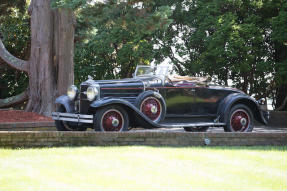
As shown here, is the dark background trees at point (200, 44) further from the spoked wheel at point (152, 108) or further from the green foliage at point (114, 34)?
the spoked wheel at point (152, 108)

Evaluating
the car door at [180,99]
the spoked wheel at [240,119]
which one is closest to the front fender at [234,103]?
the spoked wheel at [240,119]

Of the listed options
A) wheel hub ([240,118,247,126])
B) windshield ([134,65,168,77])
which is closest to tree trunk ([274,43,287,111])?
wheel hub ([240,118,247,126])

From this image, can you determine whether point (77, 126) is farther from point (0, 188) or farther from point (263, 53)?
point (263, 53)

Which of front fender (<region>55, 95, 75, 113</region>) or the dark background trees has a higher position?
the dark background trees

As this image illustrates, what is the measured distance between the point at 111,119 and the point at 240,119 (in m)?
3.56

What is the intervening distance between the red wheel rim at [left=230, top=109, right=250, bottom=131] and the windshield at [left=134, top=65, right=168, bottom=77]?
6.85 feet

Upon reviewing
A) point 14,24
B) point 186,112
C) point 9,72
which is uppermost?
point 14,24

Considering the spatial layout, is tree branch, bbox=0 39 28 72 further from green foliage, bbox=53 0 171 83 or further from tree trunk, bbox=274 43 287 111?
tree trunk, bbox=274 43 287 111

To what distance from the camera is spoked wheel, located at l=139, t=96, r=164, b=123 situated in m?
9.27

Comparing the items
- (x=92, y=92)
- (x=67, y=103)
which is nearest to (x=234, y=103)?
(x=92, y=92)

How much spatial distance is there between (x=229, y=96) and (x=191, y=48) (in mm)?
11828

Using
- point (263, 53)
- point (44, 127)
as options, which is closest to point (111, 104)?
point (44, 127)

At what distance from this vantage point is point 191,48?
2189cm

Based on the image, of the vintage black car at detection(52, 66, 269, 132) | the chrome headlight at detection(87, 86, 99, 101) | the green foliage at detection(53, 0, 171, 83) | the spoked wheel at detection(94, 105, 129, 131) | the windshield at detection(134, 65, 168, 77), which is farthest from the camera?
the green foliage at detection(53, 0, 171, 83)
